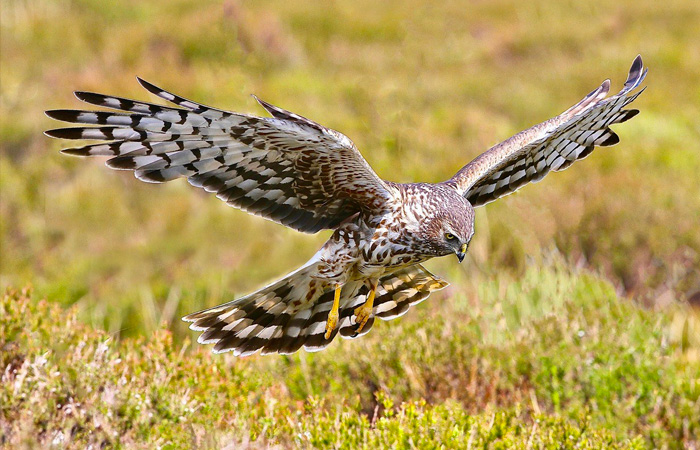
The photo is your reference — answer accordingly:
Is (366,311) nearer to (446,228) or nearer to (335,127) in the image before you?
(446,228)

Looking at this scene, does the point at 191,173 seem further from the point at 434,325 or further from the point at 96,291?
the point at 96,291

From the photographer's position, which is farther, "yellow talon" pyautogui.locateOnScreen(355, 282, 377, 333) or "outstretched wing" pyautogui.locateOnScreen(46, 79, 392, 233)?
"yellow talon" pyautogui.locateOnScreen(355, 282, 377, 333)

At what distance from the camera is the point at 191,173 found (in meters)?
4.60

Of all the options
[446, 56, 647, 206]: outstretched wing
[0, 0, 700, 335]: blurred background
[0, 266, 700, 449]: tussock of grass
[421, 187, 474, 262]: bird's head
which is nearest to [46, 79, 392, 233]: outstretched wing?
[421, 187, 474, 262]: bird's head

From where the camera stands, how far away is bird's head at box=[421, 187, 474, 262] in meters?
4.66

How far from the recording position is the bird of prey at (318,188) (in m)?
4.34

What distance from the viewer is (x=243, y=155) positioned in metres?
4.68

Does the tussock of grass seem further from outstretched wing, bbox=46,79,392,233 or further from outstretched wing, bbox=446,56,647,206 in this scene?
outstretched wing, bbox=446,56,647,206

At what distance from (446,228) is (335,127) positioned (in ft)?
31.4

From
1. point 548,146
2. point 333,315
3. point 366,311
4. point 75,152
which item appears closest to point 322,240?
point 548,146

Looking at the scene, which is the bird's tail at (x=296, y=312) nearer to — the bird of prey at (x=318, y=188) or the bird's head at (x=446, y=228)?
the bird of prey at (x=318, y=188)

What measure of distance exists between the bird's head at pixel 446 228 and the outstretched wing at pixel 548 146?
46 cm

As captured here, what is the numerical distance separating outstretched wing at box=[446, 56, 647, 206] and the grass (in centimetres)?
108

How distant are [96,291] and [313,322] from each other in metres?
4.95
